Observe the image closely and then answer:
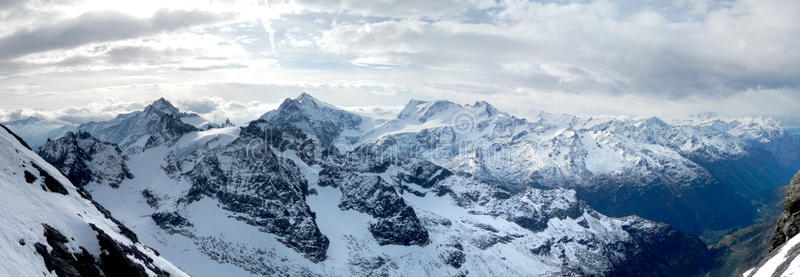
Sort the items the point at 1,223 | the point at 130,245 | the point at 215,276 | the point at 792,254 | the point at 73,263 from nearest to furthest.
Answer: the point at 792,254 → the point at 1,223 → the point at 73,263 → the point at 130,245 → the point at 215,276

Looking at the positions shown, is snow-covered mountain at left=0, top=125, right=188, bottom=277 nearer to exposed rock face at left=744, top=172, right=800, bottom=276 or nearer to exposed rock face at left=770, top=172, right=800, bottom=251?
exposed rock face at left=744, top=172, right=800, bottom=276

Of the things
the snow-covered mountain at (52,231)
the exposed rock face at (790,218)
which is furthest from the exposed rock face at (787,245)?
the snow-covered mountain at (52,231)

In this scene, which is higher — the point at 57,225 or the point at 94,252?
the point at 57,225

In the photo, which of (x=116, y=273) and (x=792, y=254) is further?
(x=116, y=273)

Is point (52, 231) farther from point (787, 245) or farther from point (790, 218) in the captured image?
point (790, 218)

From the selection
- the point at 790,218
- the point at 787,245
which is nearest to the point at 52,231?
the point at 787,245

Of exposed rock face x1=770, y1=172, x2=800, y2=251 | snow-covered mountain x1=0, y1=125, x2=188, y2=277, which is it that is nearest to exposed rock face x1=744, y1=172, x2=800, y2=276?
exposed rock face x1=770, y1=172, x2=800, y2=251

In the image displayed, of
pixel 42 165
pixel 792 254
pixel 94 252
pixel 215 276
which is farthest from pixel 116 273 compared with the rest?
pixel 215 276

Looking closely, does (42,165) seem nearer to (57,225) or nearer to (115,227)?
(115,227)

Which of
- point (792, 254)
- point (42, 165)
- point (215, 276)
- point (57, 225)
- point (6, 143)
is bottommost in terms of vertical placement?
point (215, 276)
